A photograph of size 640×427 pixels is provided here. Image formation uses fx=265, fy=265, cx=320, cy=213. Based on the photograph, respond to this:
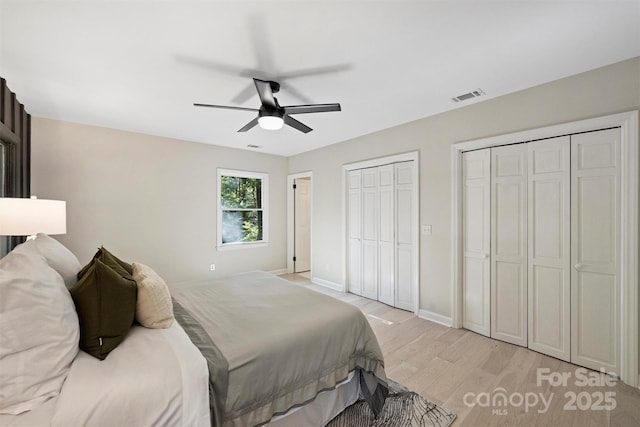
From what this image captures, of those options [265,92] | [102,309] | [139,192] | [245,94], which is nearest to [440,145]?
[265,92]

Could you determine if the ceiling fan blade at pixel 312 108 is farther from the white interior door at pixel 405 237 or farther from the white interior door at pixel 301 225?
the white interior door at pixel 301 225

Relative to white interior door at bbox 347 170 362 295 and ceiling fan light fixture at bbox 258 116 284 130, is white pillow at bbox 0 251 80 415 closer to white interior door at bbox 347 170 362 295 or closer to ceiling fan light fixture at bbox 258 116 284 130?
ceiling fan light fixture at bbox 258 116 284 130

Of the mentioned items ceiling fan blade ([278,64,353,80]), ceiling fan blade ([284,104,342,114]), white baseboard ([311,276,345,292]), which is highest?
ceiling fan blade ([278,64,353,80])

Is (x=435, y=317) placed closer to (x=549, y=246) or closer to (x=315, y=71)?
(x=549, y=246)

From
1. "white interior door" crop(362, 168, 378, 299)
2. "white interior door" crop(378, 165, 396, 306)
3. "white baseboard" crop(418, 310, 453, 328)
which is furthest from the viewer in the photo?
"white interior door" crop(362, 168, 378, 299)

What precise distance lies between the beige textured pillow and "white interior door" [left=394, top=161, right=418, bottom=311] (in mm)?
3037

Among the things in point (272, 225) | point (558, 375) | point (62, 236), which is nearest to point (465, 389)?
point (558, 375)

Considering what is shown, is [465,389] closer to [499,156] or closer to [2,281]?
[499,156]

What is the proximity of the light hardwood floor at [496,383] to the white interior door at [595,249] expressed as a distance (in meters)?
0.25

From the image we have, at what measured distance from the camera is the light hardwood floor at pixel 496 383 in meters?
1.86

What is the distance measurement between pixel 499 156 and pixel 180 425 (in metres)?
3.47

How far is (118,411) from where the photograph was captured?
3.22 feet

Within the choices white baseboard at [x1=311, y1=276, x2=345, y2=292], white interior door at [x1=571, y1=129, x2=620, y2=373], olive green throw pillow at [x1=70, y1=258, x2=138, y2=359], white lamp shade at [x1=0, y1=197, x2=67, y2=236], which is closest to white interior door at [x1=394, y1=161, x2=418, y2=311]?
white baseboard at [x1=311, y1=276, x2=345, y2=292]

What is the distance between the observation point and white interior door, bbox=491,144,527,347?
9.07 ft
